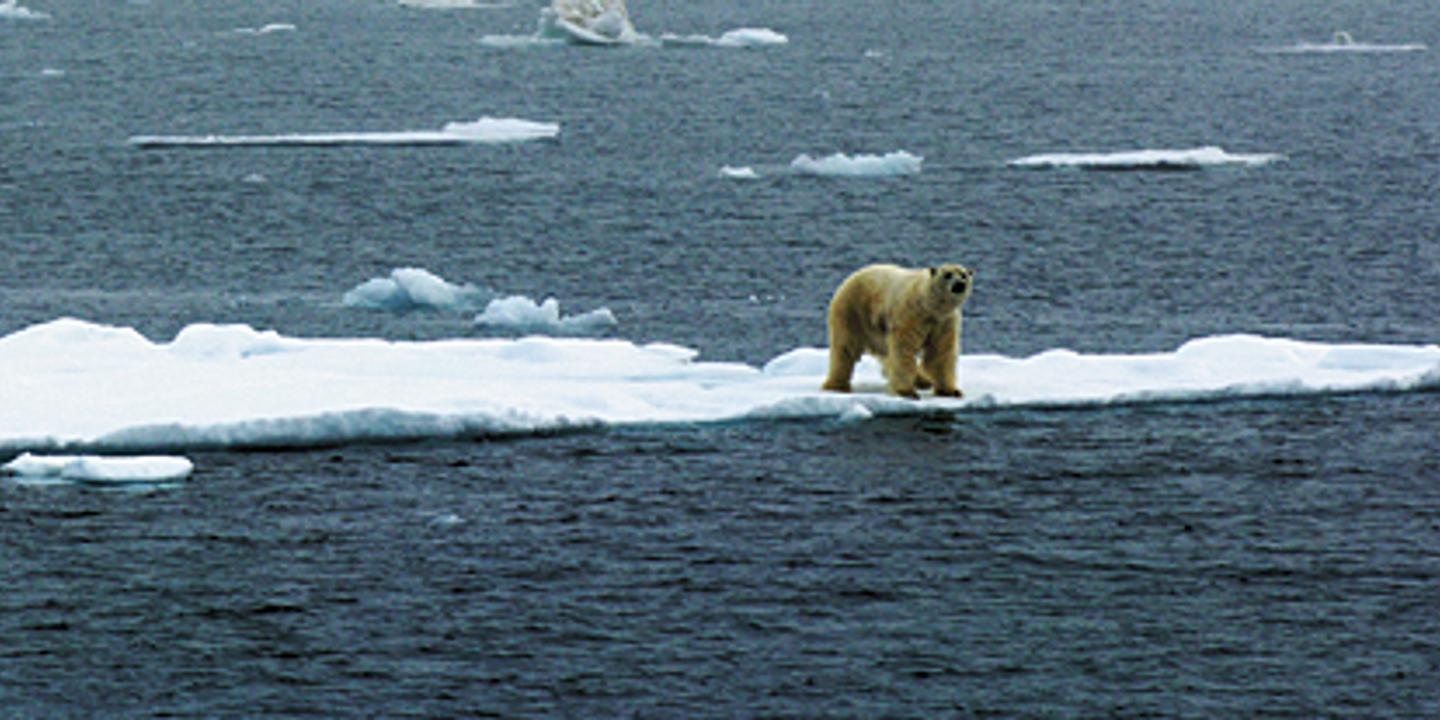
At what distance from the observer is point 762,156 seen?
65125 mm

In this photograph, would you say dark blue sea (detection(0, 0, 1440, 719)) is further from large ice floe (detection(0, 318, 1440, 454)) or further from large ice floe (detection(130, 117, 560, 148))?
large ice floe (detection(130, 117, 560, 148))

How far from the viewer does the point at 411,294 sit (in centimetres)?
3509

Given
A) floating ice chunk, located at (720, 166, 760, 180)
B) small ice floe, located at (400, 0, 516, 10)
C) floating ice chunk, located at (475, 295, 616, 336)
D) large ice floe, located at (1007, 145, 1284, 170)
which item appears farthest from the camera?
small ice floe, located at (400, 0, 516, 10)

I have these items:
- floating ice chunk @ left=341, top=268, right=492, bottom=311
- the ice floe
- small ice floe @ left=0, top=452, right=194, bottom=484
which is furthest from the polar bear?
the ice floe

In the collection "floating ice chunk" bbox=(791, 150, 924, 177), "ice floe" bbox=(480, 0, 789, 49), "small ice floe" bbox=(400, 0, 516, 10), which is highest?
"small ice floe" bbox=(400, 0, 516, 10)

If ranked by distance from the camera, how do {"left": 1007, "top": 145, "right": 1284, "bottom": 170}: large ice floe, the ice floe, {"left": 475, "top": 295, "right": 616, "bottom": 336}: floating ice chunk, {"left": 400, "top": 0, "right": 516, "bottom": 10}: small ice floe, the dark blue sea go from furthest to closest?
{"left": 400, "top": 0, "right": 516, "bottom": 10}: small ice floe < the ice floe < {"left": 1007, "top": 145, "right": 1284, "bottom": 170}: large ice floe < {"left": 475, "top": 295, "right": 616, "bottom": 336}: floating ice chunk < the dark blue sea

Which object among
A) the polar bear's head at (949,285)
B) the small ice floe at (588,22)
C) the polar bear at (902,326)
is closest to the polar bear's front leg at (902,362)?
the polar bear at (902,326)

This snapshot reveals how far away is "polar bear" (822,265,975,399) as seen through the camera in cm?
2364

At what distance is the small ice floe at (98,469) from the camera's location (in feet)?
69.9

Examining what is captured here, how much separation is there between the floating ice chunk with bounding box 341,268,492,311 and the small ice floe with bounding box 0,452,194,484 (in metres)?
13.2

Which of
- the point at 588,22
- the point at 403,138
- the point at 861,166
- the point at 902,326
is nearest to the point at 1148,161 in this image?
the point at 861,166

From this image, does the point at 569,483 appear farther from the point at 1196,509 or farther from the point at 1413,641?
the point at 1413,641

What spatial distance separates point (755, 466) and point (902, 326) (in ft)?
8.16

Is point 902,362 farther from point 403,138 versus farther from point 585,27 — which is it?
point 585,27
